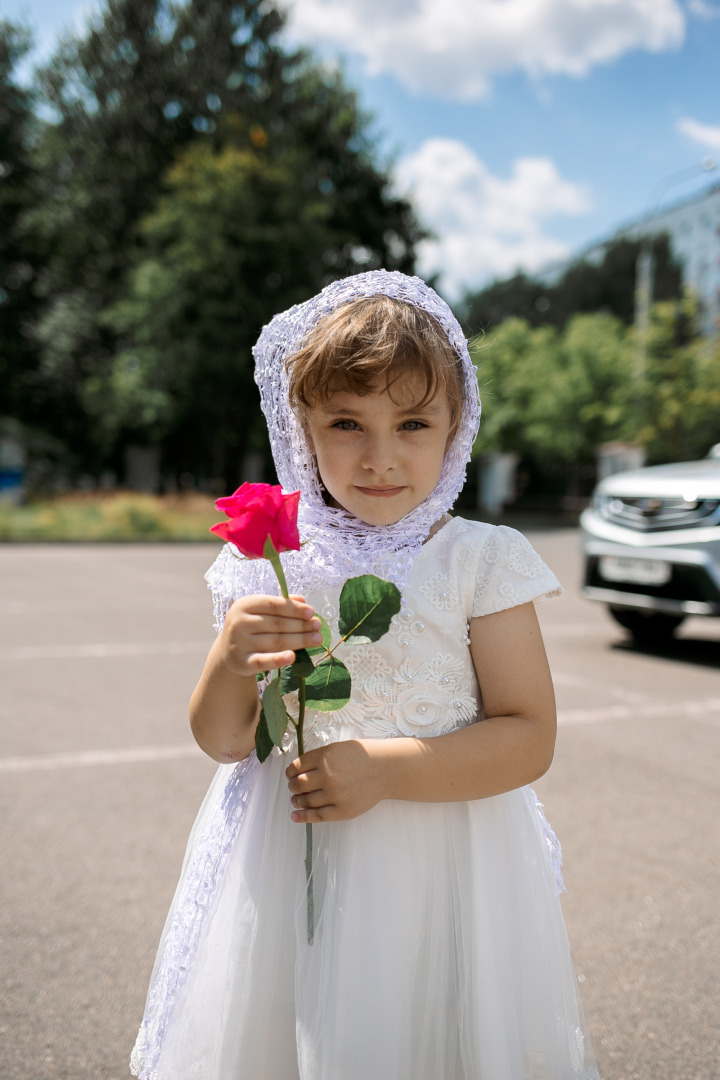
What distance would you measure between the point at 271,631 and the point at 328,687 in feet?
0.42

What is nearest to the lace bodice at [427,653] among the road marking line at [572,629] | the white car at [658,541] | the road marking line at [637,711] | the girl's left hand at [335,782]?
the girl's left hand at [335,782]

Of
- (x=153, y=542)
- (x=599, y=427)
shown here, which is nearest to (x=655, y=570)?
(x=153, y=542)

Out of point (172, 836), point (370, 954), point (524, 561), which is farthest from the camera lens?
point (172, 836)

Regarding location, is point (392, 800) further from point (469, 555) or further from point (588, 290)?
point (588, 290)

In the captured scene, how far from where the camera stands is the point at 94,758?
4324 millimetres

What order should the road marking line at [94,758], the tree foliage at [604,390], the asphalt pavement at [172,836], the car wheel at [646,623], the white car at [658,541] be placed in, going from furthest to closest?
the tree foliage at [604,390] < the car wheel at [646,623] < the white car at [658,541] < the road marking line at [94,758] < the asphalt pavement at [172,836]

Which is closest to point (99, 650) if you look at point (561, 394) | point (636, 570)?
point (636, 570)

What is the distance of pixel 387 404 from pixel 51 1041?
1801 mm

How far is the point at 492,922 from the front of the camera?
142 cm

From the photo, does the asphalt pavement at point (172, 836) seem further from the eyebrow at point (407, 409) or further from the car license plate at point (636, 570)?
the eyebrow at point (407, 409)

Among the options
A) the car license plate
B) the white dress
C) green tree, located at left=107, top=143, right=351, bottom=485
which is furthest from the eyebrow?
green tree, located at left=107, top=143, right=351, bottom=485

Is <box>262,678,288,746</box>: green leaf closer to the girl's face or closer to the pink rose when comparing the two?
the pink rose

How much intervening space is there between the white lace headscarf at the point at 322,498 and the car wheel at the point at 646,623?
6.34 metres

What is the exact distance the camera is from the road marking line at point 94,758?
4211mm
